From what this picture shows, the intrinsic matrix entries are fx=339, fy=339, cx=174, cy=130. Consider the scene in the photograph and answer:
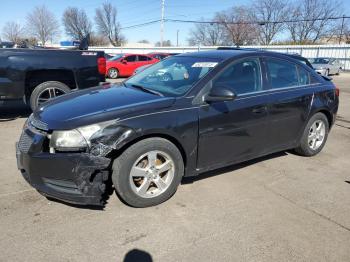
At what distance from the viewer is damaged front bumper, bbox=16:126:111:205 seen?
310cm

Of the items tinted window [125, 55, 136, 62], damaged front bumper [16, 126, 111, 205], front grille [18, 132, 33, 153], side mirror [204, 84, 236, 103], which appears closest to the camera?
damaged front bumper [16, 126, 111, 205]

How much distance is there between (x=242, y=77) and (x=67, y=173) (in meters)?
2.38

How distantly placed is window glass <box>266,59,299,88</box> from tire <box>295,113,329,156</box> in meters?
0.68

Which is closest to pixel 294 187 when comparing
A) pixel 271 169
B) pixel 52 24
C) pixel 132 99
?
pixel 271 169

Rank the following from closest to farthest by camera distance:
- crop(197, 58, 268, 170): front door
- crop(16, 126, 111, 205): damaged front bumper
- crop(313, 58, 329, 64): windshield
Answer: crop(16, 126, 111, 205): damaged front bumper, crop(197, 58, 268, 170): front door, crop(313, 58, 329, 64): windshield

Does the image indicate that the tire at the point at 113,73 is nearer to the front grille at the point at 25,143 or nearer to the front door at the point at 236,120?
the front door at the point at 236,120

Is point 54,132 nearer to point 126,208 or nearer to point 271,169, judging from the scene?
point 126,208

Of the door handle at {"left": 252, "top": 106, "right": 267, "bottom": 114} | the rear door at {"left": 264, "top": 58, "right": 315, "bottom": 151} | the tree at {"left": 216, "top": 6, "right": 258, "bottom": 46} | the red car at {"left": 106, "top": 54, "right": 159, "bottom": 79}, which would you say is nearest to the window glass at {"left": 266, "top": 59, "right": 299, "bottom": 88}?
the rear door at {"left": 264, "top": 58, "right": 315, "bottom": 151}

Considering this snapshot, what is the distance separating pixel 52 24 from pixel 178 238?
7866cm

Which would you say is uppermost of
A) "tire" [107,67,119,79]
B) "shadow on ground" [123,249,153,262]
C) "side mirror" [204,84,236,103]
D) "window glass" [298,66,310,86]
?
"window glass" [298,66,310,86]

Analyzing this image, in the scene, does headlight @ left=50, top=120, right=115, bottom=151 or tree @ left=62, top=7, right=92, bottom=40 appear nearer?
headlight @ left=50, top=120, right=115, bottom=151

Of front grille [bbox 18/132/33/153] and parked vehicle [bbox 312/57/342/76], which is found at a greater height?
parked vehicle [bbox 312/57/342/76]

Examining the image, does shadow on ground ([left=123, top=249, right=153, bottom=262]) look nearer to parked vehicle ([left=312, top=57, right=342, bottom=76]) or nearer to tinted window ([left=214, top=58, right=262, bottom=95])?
tinted window ([left=214, top=58, right=262, bottom=95])

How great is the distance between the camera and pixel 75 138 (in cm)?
312
